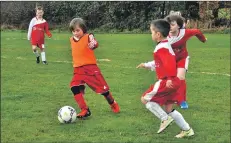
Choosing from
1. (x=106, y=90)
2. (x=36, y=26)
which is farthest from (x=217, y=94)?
(x=36, y=26)

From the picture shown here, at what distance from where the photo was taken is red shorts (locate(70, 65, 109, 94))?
317 inches

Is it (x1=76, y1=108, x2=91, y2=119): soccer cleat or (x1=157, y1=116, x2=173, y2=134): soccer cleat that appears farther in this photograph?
(x1=76, y1=108, x2=91, y2=119): soccer cleat

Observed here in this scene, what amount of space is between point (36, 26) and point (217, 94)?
8361 millimetres

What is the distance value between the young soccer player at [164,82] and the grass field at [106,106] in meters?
0.23

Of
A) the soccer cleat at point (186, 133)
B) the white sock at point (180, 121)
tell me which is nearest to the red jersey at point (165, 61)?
the white sock at point (180, 121)

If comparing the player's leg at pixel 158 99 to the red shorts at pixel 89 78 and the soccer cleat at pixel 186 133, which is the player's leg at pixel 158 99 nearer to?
the soccer cleat at pixel 186 133

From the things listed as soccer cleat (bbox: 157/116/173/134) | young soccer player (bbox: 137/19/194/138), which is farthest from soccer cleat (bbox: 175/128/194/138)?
soccer cleat (bbox: 157/116/173/134)

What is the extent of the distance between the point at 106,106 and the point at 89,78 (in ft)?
3.22

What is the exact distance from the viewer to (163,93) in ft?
21.7

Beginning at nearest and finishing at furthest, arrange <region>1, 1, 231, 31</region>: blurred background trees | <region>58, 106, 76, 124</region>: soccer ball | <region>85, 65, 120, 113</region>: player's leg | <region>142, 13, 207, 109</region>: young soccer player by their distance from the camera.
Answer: <region>58, 106, 76, 124</region>: soccer ball
<region>85, 65, 120, 113</region>: player's leg
<region>142, 13, 207, 109</region>: young soccer player
<region>1, 1, 231, 31</region>: blurred background trees

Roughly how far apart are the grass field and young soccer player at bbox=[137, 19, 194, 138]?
0.23m

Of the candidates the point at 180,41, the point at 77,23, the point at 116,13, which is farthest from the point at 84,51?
the point at 116,13

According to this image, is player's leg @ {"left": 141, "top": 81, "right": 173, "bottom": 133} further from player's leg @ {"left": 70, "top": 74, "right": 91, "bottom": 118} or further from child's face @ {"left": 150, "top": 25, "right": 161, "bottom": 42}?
player's leg @ {"left": 70, "top": 74, "right": 91, "bottom": 118}

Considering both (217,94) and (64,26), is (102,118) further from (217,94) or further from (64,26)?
(64,26)
